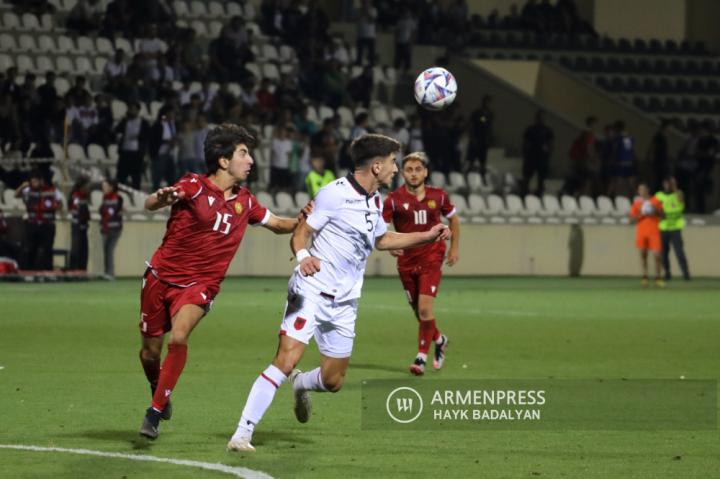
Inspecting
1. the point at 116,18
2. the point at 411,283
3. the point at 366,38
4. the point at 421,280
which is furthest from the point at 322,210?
the point at 366,38

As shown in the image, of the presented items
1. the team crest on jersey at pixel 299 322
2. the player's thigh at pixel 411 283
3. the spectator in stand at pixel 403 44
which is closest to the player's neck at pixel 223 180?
the team crest on jersey at pixel 299 322

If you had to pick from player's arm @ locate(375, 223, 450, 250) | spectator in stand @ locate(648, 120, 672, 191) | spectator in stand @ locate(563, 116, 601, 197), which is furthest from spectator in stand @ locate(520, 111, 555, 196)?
player's arm @ locate(375, 223, 450, 250)

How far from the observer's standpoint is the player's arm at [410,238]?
981cm

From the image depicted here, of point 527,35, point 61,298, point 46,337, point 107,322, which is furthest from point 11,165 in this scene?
point 527,35

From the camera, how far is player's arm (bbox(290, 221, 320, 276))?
9.24 metres

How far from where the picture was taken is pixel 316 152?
94.2 ft

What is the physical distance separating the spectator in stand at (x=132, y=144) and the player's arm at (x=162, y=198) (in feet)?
64.1

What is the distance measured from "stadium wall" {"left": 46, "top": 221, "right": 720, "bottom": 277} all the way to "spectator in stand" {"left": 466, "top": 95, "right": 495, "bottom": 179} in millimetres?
2858

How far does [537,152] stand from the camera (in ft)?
112

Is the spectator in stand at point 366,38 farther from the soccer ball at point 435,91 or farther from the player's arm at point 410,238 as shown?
the player's arm at point 410,238

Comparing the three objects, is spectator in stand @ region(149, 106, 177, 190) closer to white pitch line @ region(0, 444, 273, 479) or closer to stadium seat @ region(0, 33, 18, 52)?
stadium seat @ region(0, 33, 18, 52)

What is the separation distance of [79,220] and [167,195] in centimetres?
1831

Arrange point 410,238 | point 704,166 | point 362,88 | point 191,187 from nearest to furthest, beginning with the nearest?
point 191,187
point 410,238
point 362,88
point 704,166

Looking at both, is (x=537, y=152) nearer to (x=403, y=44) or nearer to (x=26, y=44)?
(x=403, y=44)
